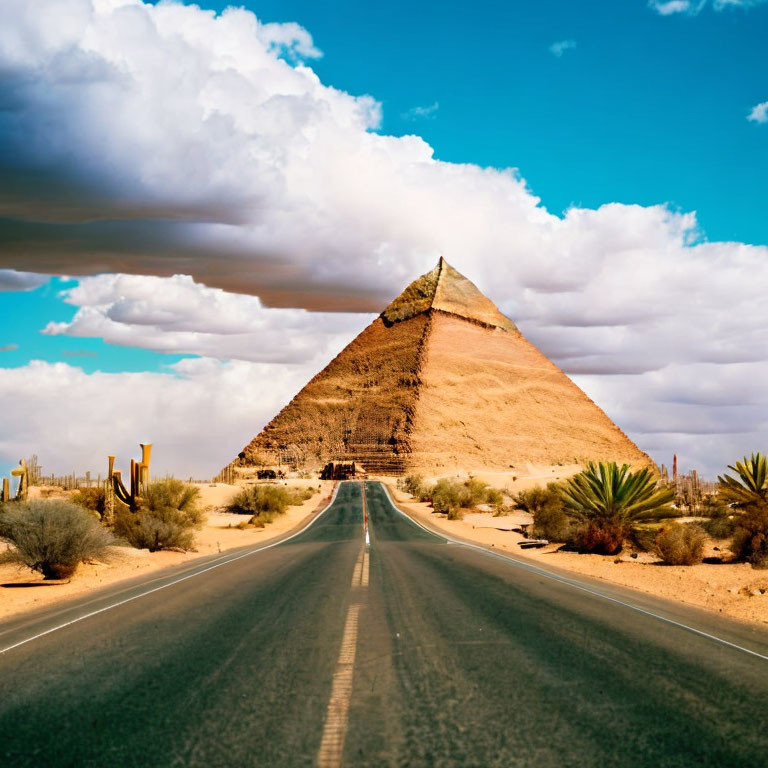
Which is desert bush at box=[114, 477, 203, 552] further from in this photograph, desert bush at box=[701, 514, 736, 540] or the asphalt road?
desert bush at box=[701, 514, 736, 540]

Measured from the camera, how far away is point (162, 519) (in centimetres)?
2520

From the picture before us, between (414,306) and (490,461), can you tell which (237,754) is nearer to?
(490,461)

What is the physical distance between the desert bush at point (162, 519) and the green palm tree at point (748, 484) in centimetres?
1668

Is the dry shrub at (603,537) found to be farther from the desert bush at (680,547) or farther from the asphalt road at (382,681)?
the asphalt road at (382,681)

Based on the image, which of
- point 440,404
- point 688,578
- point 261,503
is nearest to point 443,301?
point 440,404

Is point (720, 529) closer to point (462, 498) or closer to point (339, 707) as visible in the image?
point (339, 707)

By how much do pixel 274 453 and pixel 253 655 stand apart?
157589 millimetres

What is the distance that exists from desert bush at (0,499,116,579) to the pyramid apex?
544 ft

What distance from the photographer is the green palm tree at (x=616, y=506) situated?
20734 millimetres

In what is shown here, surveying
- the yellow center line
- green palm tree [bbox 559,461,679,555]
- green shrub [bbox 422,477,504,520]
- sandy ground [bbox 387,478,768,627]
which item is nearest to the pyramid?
green shrub [bbox 422,477,504,520]

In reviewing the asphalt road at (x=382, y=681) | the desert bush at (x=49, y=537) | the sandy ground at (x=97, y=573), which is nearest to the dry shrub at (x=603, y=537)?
the asphalt road at (x=382, y=681)

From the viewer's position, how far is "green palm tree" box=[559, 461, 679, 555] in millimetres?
20734

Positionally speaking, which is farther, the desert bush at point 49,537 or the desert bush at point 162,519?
the desert bush at point 162,519

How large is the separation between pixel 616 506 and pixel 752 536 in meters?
3.99
